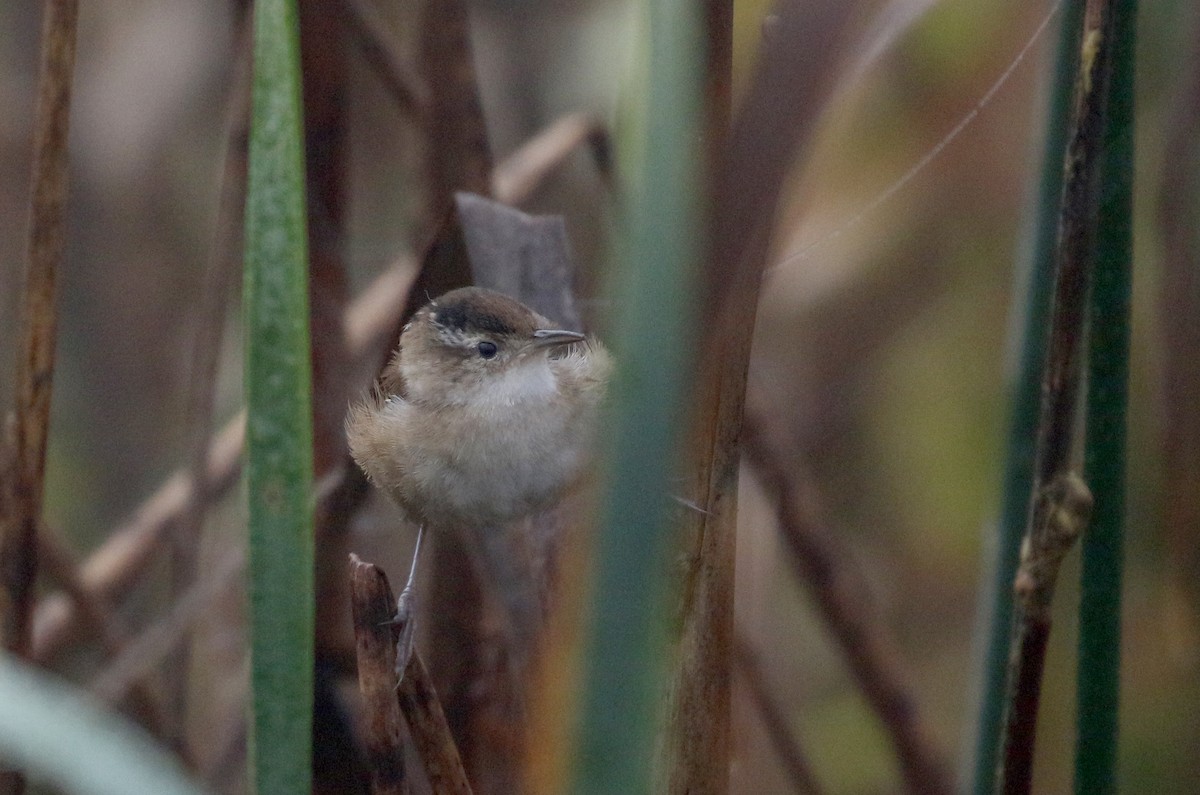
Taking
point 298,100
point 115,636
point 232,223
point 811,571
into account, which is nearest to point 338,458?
point 232,223

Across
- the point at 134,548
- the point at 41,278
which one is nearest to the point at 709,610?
the point at 41,278

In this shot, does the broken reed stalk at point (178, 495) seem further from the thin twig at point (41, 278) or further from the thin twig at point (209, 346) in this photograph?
the thin twig at point (41, 278)

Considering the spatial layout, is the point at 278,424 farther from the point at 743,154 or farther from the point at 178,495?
the point at 178,495

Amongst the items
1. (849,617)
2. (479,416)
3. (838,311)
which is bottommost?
(849,617)

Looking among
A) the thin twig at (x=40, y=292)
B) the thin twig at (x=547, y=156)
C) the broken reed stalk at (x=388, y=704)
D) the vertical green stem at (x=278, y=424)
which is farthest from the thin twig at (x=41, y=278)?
the thin twig at (x=547, y=156)

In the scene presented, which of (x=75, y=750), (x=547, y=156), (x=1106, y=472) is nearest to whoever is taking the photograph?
(x=75, y=750)

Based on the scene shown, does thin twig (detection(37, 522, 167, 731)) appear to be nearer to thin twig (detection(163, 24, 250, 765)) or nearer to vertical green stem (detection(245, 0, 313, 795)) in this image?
thin twig (detection(163, 24, 250, 765))

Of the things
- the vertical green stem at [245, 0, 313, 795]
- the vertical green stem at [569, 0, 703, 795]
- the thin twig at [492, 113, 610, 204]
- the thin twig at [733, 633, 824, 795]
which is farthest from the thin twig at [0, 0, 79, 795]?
the thin twig at [733, 633, 824, 795]

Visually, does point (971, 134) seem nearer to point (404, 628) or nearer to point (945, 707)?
point (945, 707)
